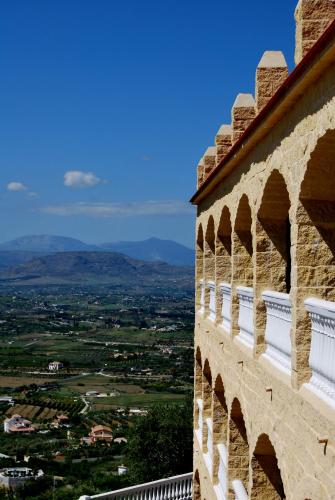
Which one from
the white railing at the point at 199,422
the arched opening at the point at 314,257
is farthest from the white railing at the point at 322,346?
the white railing at the point at 199,422

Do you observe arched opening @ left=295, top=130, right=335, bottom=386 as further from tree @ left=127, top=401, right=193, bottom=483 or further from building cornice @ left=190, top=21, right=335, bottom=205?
tree @ left=127, top=401, right=193, bottom=483

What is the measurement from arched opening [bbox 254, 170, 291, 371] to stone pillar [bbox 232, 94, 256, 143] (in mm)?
2346

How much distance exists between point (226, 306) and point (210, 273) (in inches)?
141

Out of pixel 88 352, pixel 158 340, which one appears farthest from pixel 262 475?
pixel 158 340

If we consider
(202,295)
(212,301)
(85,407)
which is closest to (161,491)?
(202,295)

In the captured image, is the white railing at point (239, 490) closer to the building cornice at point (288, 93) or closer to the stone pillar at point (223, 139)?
the building cornice at point (288, 93)

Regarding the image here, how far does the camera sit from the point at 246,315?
30.9 feet

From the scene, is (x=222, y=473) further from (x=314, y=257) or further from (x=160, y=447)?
(x=160, y=447)

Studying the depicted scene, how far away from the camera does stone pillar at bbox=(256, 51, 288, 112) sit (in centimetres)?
856

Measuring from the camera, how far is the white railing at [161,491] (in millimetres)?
17188

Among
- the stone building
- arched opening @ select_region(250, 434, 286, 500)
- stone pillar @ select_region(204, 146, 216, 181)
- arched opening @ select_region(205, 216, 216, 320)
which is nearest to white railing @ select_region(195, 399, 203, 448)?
the stone building

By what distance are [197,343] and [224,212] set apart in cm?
484

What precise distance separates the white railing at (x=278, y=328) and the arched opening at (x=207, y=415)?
17.6 feet

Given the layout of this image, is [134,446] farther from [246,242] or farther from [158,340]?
[158,340]
